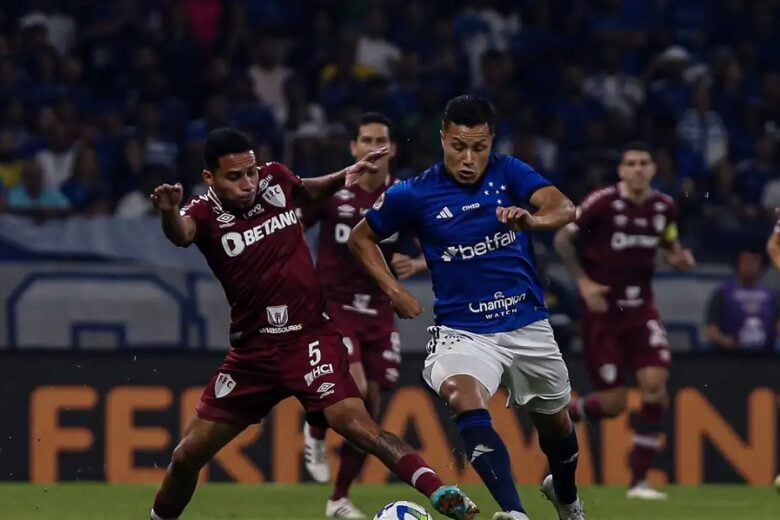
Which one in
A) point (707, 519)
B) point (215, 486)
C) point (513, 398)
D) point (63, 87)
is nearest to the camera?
point (513, 398)

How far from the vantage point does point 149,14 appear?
18625 millimetres

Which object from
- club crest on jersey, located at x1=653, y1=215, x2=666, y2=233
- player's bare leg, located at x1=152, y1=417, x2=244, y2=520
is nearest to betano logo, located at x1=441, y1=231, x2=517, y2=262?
player's bare leg, located at x1=152, y1=417, x2=244, y2=520

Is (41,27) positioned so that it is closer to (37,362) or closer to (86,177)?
(86,177)

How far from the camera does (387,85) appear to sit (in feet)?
58.7

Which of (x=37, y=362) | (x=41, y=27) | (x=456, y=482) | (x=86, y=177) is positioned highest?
(x=41, y=27)

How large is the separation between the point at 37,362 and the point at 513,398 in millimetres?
5900

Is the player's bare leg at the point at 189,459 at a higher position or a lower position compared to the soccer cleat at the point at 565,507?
higher

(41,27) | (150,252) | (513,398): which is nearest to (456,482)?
(150,252)

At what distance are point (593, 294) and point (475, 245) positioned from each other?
13.8 feet

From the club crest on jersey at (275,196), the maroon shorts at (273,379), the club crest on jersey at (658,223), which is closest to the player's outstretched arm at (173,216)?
the club crest on jersey at (275,196)

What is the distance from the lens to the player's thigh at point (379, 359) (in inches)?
447

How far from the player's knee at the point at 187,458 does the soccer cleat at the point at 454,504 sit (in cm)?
151

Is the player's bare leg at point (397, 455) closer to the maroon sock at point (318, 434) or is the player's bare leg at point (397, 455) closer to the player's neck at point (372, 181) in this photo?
the player's neck at point (372, 181)

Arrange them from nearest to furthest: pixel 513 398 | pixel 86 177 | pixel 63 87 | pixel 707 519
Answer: pixel 513 398 → pixel 707 519 → pixel 86 177 → pixel 63 87
